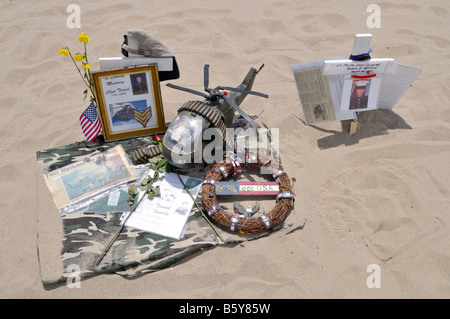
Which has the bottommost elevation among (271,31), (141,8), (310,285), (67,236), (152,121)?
(310,285)

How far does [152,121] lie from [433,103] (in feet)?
9.49

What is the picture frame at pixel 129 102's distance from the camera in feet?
10.8

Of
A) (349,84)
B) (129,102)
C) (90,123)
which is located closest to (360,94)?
(349,84)

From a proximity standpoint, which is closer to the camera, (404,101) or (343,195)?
(343,195)

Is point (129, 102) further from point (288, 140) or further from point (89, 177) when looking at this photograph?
point (288, 140)

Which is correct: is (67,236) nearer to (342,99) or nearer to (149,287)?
(149,287)

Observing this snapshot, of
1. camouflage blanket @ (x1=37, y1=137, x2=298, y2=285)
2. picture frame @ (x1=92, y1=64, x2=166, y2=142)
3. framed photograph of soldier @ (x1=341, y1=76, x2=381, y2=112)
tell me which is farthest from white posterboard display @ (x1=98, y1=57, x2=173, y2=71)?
framed photograph of soldier @ (x1=341, y1=76, x2=381, y2=112)

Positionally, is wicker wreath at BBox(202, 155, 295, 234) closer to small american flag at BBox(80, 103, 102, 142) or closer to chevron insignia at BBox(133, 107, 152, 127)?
chevron insignia at BBox(133, 107, 152, 127)

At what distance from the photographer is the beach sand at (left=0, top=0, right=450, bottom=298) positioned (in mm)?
2516

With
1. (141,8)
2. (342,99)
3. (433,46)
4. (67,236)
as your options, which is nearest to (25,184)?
(67,236)

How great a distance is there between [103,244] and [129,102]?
4.50ft

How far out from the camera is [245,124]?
372 centimetres

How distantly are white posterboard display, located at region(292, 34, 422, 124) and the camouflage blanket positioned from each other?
4.96ft

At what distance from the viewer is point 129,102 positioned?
343 centimetres
